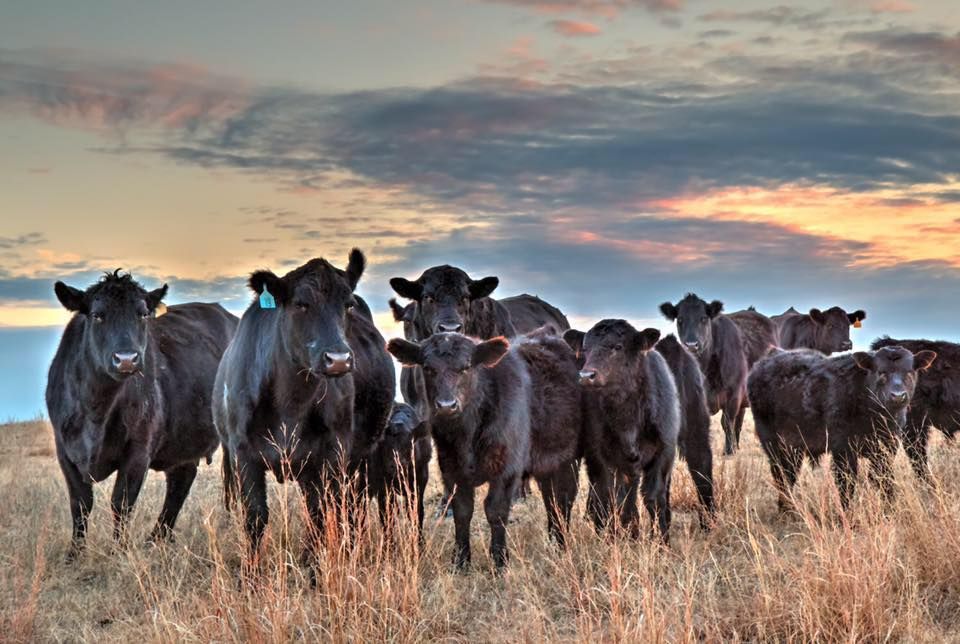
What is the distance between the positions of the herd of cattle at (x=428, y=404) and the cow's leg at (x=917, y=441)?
26mm

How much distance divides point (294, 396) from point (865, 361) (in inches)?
228

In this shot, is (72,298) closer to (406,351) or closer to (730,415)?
(406,351)

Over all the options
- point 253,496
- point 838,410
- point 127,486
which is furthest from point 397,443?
point 838,410

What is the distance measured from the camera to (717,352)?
17516 mm

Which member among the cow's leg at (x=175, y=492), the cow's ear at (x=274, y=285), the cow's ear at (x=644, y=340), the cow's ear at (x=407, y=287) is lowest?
the cow's leg at (x=175, y=492)

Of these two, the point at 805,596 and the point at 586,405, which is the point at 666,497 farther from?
the point at 805,596

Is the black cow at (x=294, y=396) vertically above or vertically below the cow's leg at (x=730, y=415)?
above

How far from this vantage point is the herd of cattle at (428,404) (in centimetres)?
795

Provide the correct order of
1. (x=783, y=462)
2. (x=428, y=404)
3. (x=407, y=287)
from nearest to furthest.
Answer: (x=428, y=404), (x=783, y=462), (x=407, y=287)

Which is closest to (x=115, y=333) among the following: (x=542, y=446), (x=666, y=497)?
(x=542, y=446)

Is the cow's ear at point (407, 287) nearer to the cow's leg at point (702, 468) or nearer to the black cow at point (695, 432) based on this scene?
the black cow at point (695, 432)

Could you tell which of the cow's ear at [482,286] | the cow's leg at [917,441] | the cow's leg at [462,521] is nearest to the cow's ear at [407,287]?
the cow's ear at [482,286]

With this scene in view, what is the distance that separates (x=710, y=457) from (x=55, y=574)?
604cm

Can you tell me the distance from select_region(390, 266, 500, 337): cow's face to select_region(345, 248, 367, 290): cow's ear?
9.21 ft
